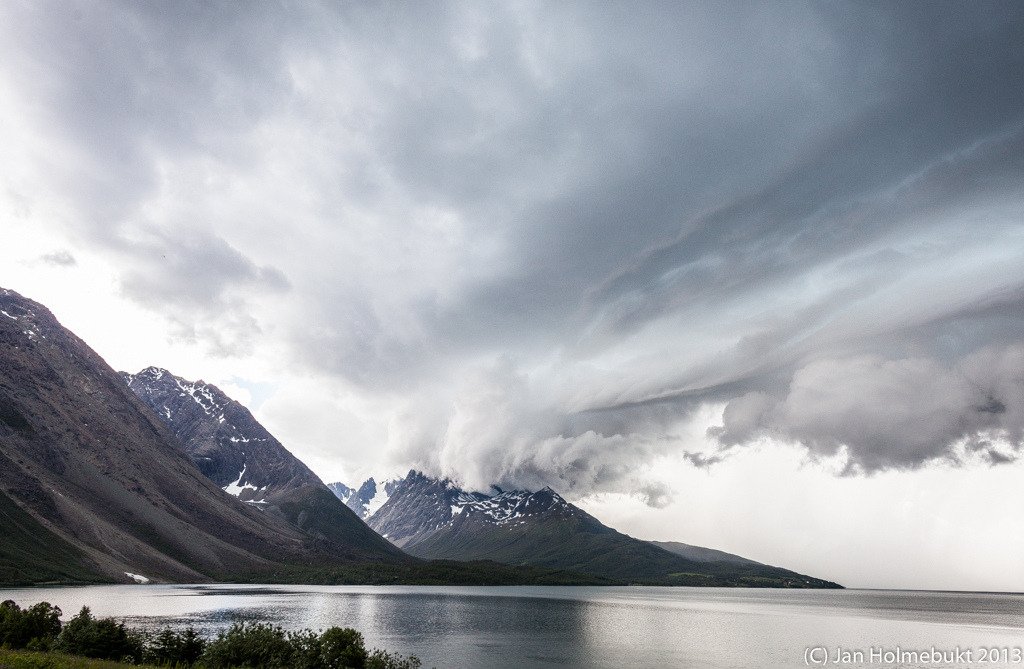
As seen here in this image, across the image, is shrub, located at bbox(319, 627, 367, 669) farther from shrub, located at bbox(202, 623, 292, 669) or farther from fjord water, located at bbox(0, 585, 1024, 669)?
fjord water, located at bbox(0, 585, 1024, 669)

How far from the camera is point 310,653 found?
2115 inches

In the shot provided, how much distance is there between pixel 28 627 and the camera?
188ft

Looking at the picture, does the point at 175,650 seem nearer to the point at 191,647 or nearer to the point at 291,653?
the point at 191,647

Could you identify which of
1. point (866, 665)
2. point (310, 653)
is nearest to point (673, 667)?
point (866, 665)

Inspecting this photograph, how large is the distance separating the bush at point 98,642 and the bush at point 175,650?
1.18 metres

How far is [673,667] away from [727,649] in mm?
30791

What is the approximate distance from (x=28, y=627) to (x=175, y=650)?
1390 centimetres

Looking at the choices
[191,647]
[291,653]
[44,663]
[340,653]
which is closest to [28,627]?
[191,647]

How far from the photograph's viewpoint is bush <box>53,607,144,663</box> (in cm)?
5303

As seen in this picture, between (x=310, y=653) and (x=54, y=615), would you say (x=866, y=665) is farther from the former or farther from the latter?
(x=54, y=615)

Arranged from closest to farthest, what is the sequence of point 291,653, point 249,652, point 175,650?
point 249,652 < point 291,653 < point 175,650

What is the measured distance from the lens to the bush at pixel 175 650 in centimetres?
5491

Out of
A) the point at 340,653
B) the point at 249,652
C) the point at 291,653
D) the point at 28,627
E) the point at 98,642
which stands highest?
the point at 28,627

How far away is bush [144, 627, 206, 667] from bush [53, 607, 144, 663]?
46.6 inches
